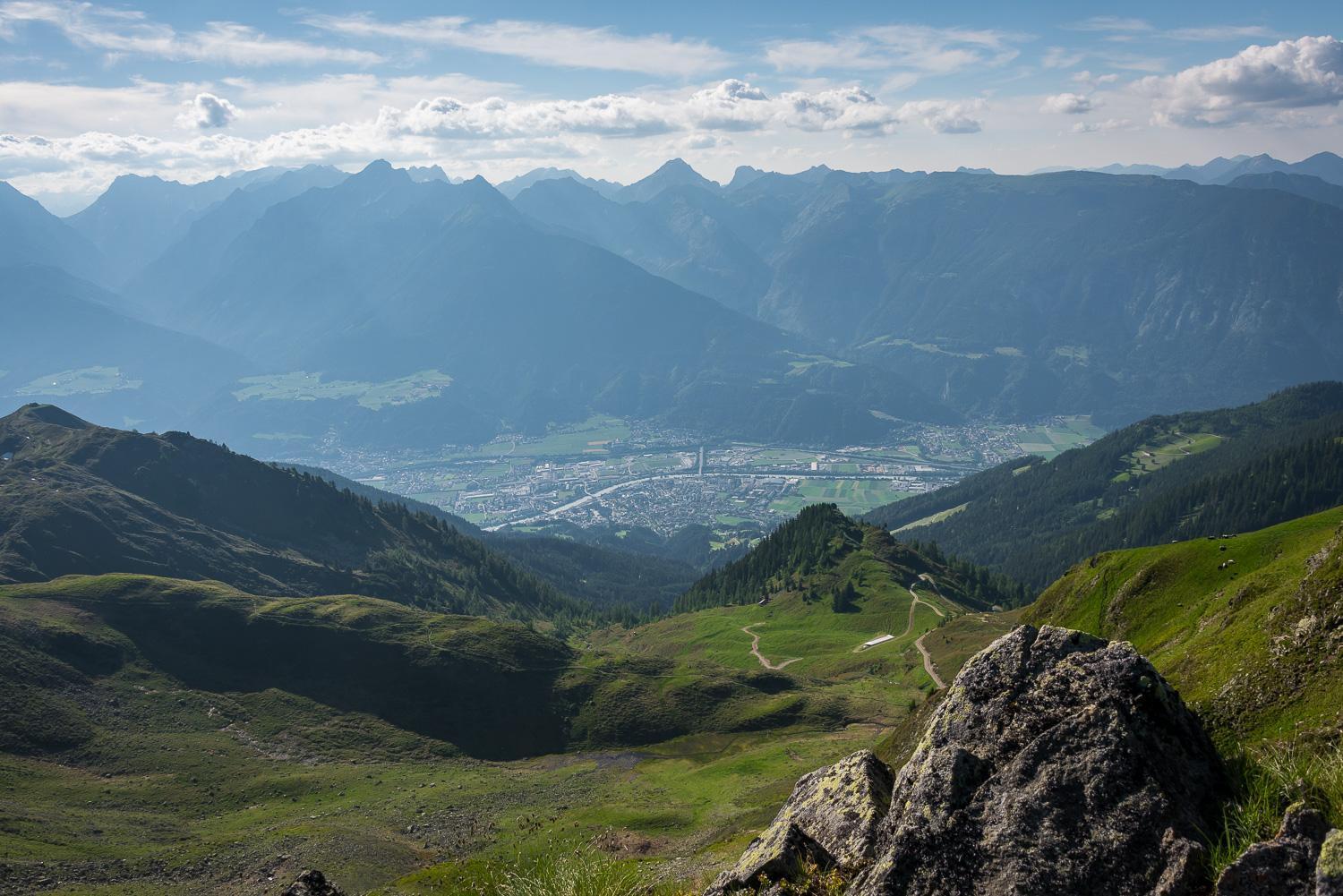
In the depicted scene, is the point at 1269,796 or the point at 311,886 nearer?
the point at 1269,796

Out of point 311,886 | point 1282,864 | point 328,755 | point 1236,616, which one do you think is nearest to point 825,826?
point 1282,864

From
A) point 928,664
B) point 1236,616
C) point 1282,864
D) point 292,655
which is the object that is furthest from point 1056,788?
point 292,655

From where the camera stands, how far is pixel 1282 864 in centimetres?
1212

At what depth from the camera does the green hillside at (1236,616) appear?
21.0m

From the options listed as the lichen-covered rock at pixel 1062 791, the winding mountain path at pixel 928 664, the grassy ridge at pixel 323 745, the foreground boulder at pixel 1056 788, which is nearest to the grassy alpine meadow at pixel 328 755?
the grassy ridge at pixel 323 745

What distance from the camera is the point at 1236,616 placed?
46062 mm

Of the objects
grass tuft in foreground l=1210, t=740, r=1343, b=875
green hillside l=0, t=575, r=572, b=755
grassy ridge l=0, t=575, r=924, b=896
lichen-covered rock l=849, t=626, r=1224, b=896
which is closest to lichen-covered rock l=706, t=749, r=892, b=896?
lichen-covered rock l=849, t=626, r=1224, b=896

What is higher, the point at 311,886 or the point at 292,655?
the point at 311,886

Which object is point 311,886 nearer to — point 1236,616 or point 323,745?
point 1236,616

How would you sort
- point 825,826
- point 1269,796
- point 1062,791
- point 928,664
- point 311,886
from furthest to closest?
point 928,664, point 311,886, point 825,826, point 1062,791, point 1269,796

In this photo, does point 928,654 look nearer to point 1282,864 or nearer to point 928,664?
point 928,664

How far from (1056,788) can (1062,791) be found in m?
0.10

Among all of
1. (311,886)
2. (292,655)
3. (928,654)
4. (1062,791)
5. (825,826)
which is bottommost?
(928,654)

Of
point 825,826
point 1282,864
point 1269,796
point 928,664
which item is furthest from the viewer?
point 928,664
